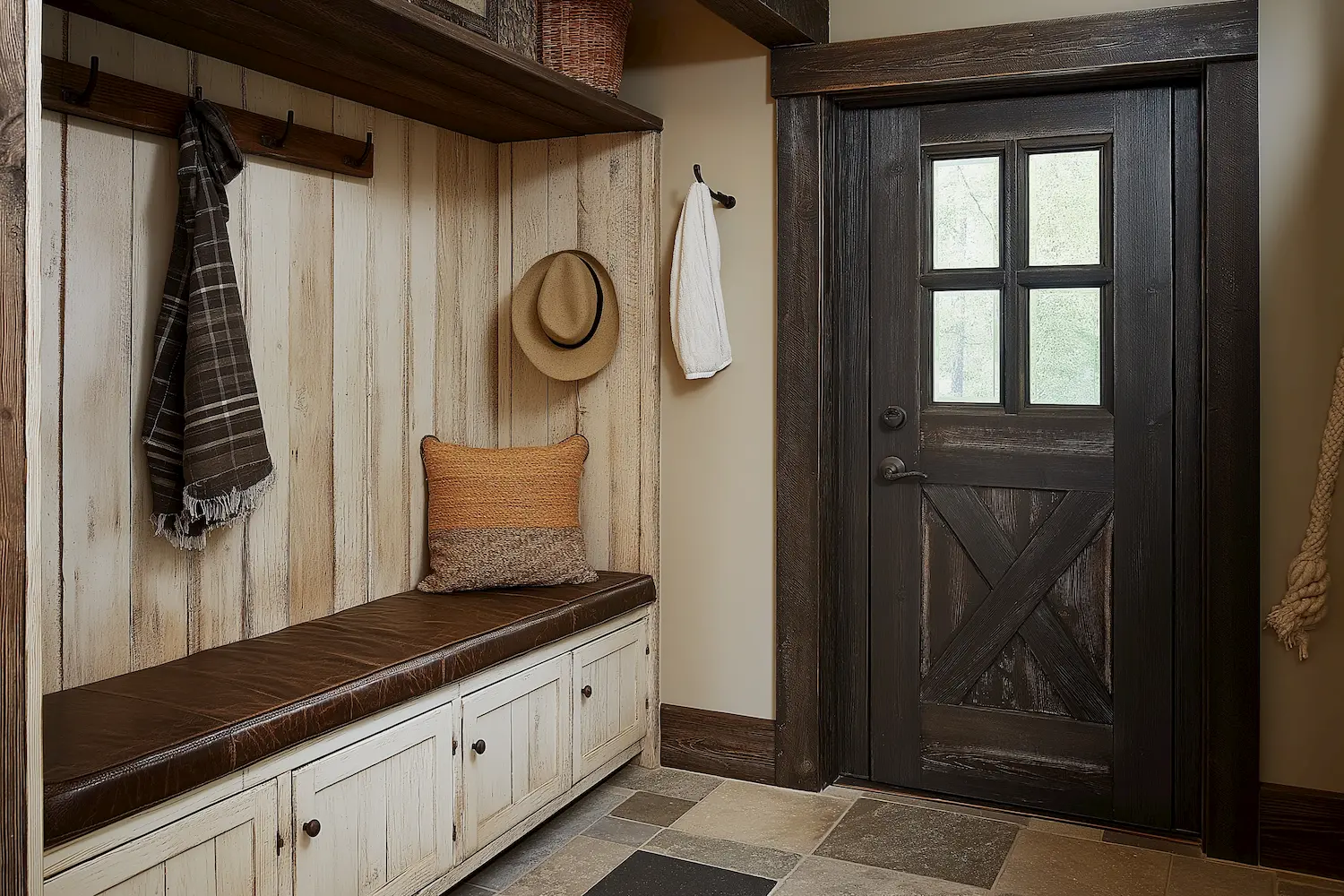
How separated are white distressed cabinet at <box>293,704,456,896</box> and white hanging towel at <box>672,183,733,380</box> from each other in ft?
4.10

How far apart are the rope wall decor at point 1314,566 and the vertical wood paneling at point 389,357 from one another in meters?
2.27

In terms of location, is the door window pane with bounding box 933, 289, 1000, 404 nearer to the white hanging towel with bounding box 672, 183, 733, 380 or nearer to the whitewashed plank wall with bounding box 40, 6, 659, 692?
the white hanging towel with bounding box 672, 183, 733, 380

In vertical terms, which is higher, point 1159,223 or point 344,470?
point 1159,223

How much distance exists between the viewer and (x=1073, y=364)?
9.71 ft

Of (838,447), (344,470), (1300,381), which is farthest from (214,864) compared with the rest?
(1300,381)

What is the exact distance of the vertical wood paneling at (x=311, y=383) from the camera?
264 centimetres

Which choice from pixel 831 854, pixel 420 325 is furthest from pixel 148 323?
pixel 831 854

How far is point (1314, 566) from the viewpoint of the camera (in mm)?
2604

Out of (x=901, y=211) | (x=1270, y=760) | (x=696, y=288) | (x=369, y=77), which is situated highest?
(x=369, y=77)

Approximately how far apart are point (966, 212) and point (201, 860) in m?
2.44

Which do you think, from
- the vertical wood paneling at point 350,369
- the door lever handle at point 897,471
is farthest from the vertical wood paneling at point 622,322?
the door lever handle at point 897,471

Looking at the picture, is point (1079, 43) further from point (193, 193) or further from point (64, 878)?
point (64, 878)

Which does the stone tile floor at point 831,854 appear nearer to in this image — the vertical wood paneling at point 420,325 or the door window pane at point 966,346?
the vertical wood paneling at point 420,325

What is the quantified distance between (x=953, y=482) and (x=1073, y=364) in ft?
1.50
